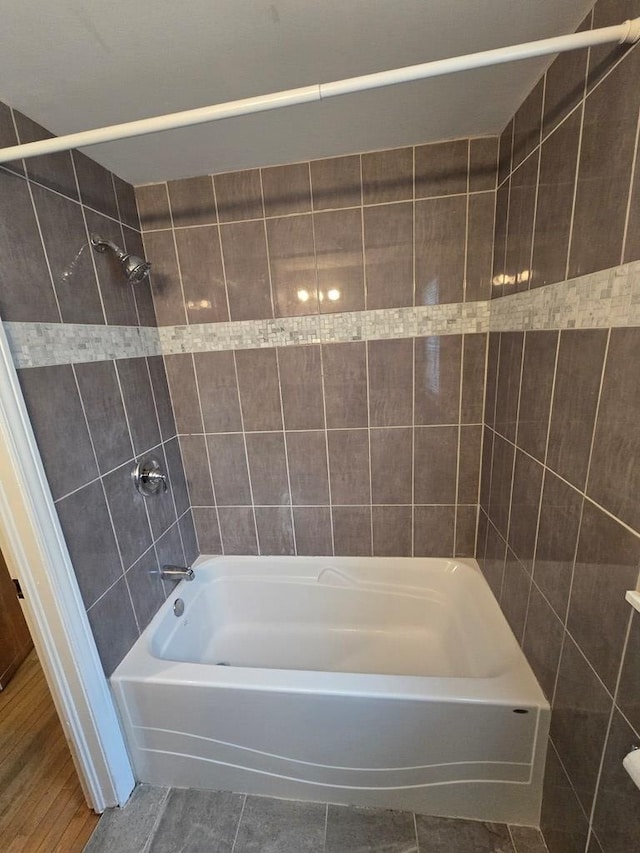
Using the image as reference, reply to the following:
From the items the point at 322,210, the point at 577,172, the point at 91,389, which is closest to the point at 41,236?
the point at 91,389

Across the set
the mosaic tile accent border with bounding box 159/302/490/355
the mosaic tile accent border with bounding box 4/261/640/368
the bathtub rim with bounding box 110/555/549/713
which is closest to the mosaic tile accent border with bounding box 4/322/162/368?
the mosaic tile accent border with bounding box 4/261/640/368

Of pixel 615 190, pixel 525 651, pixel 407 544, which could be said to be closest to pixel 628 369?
pixel 615 190

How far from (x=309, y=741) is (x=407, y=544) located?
0.88 metres

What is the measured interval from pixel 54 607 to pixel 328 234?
5.24 feet

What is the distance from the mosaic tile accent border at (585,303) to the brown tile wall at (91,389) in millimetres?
1430

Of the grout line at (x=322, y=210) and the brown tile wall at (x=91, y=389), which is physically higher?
the grout line at (x=322, y=210)

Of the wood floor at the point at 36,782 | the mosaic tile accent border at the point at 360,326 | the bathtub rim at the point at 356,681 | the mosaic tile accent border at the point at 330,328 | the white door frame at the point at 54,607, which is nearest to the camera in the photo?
the mosaic tile accent border at the point at 360,326

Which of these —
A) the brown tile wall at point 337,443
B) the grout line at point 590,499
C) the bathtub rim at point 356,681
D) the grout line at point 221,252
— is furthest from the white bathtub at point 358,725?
the grout line at point 221,252

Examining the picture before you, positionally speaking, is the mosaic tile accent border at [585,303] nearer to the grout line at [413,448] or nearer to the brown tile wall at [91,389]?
the grout line at [413,448]

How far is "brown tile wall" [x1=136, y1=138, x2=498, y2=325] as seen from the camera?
1.38 metres

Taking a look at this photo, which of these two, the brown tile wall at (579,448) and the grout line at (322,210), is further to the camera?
the grout line at (322,210)

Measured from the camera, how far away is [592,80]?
792mm

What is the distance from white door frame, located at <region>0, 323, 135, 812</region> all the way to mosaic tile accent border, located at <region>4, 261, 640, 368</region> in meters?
0.16

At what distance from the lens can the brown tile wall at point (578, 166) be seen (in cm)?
70
